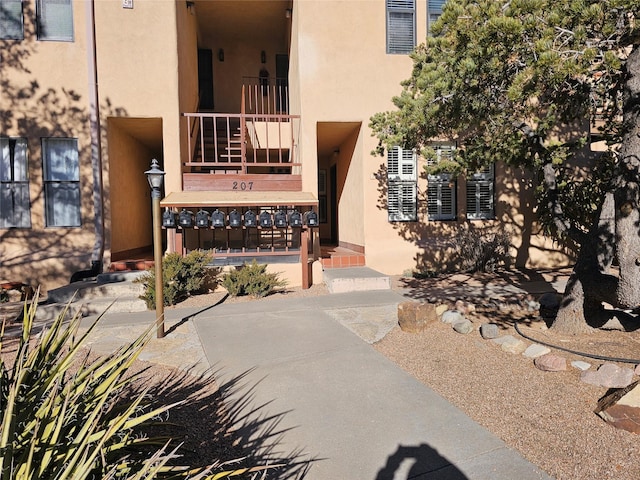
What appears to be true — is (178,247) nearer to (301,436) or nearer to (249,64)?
(301,436)

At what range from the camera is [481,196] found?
33.1ft

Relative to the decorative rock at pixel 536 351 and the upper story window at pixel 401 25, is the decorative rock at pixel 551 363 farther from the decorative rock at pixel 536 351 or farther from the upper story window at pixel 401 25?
the upper story window at pixel 401 25

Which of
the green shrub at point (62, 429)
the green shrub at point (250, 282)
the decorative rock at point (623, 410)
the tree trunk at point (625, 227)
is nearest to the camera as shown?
the green shrub at point (62, 429)

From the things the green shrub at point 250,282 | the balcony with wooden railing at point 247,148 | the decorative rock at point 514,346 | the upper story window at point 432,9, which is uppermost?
the upper story window at point 432,9

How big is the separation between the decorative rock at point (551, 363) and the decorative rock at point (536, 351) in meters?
0.21

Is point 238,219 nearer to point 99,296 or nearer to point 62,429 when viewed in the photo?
point 99,296

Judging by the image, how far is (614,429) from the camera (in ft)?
9.50

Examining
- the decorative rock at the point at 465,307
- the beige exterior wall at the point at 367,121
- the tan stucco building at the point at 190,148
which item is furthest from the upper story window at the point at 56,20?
the decorative rock at the point at 465,307

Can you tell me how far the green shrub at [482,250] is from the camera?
9422 millimetres

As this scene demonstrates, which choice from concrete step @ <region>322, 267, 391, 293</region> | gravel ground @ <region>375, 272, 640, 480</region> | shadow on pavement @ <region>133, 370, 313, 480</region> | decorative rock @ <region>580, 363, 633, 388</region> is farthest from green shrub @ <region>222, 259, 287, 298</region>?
decorative rock @ <region>580, 363, 633, 388</region>

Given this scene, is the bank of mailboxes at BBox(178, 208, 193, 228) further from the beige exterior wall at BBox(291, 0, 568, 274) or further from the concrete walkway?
the beige exterior wall at BBox(291, 0, 568, 274)

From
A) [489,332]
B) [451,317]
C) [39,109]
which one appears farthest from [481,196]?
[39,109]

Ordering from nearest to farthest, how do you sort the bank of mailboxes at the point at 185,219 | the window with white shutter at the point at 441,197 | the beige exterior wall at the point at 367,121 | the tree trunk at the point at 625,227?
the tree trunk at the point at 625,227 < the bank of mailboxes at the point at 185,219 < the beige exterior wall at the point at 367,121 < the window with white shutter at the point at 441,197

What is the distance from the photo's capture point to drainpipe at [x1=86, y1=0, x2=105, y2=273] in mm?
8281
